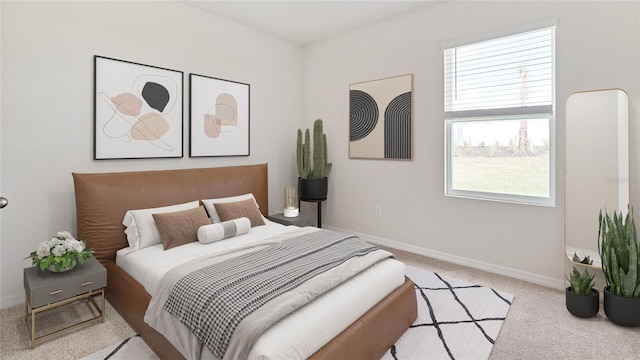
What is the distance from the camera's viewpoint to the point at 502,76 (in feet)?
10.2

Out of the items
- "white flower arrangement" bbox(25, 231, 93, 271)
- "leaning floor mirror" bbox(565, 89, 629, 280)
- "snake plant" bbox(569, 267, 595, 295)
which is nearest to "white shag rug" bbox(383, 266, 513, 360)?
"snake plant" bbox(569, 267, 595, 295)

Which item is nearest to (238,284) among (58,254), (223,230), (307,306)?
(307,306)

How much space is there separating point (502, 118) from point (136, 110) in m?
3.43

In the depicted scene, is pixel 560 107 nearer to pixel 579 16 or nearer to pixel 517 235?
pixel 579 16

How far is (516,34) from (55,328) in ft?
14.1

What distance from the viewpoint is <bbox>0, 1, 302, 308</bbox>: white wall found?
246 centimetres

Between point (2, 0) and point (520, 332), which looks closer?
point (520, 332)

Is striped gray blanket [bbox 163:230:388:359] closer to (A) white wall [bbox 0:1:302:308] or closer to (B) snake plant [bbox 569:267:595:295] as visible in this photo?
(B) snake plant [bbox 569:267:595:295]

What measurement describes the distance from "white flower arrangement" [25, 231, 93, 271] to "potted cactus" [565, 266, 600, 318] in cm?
348

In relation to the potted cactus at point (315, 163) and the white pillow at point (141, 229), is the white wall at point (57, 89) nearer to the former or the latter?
the white pillow at point (141, 229)

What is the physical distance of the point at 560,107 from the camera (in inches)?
110

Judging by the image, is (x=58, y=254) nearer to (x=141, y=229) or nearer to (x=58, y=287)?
(x=58, y=287)

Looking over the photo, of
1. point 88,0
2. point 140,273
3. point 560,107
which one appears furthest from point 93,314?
point 560,107

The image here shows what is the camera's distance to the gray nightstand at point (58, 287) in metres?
2.01
